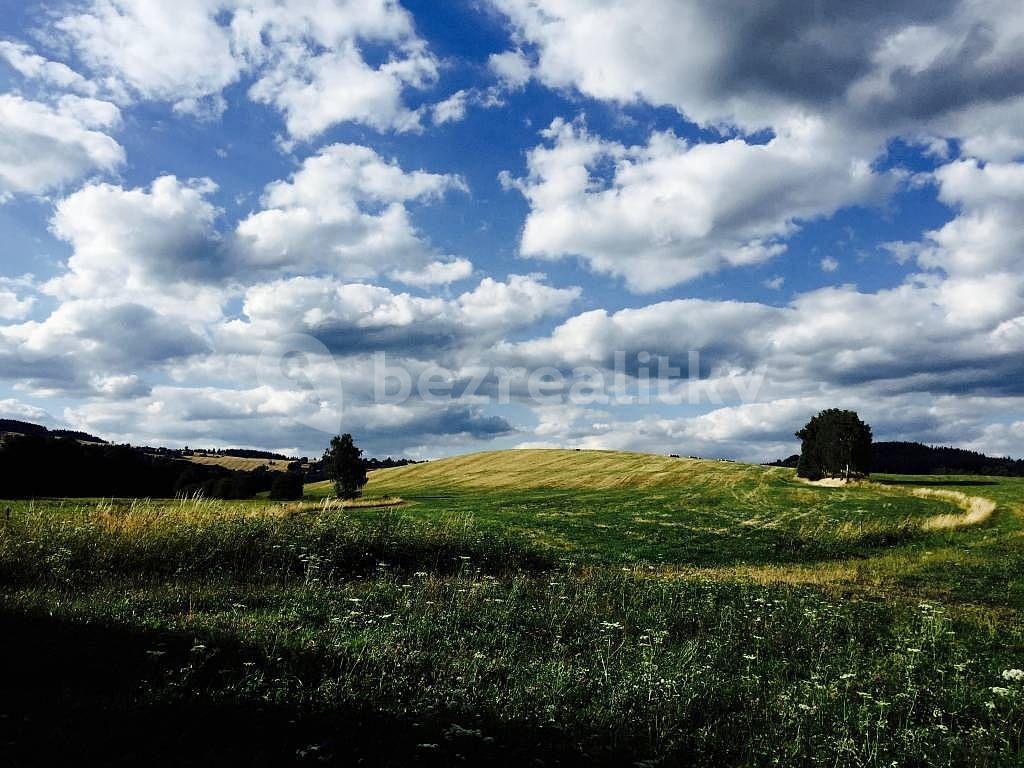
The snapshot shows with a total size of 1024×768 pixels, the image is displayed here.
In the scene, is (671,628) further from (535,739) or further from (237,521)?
(237,521)

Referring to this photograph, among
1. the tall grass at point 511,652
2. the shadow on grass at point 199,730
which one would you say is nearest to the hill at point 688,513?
the tall grass at point 511,652

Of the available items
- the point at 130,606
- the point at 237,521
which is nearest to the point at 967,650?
the point at 130,606

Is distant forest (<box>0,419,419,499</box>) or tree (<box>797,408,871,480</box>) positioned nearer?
distant forest (<box>0,419,419,499</box>)

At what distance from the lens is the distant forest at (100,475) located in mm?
71438

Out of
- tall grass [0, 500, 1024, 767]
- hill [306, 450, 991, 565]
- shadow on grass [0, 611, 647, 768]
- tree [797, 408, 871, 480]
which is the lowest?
hill [306, 450, 991, 565]

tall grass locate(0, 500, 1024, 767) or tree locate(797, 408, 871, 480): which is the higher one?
tree locate(797, 408, 871, 480)

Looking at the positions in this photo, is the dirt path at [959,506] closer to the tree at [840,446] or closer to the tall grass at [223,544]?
the tree at [840,446]

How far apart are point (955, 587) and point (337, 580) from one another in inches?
779

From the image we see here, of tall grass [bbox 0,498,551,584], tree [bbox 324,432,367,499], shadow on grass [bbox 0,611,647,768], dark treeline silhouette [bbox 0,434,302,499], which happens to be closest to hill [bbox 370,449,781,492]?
tree [bbox 324,432,367,499]

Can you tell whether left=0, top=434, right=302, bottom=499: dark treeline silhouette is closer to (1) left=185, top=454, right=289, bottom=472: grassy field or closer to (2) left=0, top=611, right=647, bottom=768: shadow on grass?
(1) left=185, top=454, right=289, bottom=472: grassy field

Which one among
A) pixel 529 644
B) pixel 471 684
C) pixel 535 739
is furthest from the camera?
pixel 529 644

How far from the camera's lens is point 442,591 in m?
15.4

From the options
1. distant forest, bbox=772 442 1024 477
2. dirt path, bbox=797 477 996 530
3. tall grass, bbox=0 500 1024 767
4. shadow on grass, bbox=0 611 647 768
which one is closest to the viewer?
shadow on grass, bbox=0 611 647 768

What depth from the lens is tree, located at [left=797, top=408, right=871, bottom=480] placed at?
85.5 m
